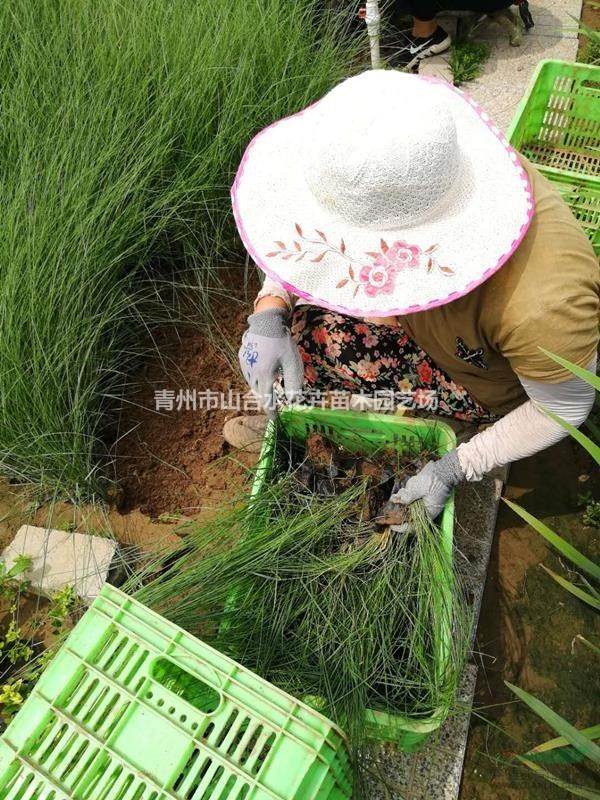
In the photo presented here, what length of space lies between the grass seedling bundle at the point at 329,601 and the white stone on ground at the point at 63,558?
0.74 feet

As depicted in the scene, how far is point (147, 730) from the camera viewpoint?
88 cm

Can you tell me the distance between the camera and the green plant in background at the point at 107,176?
5.25ft

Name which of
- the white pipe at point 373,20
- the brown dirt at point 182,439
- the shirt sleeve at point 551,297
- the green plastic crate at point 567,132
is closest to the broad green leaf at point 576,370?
the shirt sleeve at point 551,297

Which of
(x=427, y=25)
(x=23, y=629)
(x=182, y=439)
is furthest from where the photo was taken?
(x=427, y=25)

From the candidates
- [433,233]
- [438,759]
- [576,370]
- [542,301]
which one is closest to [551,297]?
[542,301]

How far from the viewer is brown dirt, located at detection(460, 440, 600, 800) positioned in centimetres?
141

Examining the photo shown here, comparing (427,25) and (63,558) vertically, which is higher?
(427,25)

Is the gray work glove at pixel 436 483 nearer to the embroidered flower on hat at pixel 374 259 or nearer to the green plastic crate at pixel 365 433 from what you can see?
the green plastic crate at pixel 365 433

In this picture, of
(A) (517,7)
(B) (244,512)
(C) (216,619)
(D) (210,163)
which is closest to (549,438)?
(B) (244,512)

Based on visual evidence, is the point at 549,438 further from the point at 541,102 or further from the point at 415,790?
the point at 541,102

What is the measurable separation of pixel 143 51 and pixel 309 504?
154 centimetres

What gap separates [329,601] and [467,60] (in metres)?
2.46

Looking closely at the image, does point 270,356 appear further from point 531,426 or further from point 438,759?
point 438,759

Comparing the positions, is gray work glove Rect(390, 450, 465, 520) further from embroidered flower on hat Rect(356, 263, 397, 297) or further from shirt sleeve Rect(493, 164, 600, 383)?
embroidered flower on hat Rect(356, 263, 397, 297)
